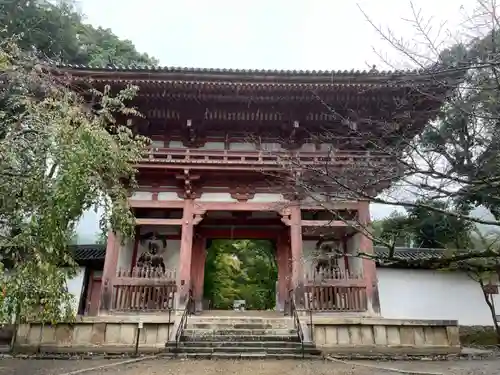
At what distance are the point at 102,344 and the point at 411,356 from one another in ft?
22.1

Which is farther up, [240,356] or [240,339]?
[240,339]

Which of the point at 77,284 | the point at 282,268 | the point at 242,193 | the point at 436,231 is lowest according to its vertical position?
the point at 77,284

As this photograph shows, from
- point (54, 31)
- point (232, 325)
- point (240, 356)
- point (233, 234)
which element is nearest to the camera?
point (240, 356)

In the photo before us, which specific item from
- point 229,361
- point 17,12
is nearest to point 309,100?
point 229,361

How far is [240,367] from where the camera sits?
258 inches

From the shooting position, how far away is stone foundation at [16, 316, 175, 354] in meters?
8.38

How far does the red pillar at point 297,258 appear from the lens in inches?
369

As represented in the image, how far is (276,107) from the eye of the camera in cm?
1083

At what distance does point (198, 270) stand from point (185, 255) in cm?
215

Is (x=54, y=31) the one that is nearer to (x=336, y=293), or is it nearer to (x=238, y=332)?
(x=238, y=332)

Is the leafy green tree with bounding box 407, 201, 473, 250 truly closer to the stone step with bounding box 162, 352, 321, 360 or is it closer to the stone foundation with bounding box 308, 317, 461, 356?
the stone foundation with bounding box 308, 317, 461, 356

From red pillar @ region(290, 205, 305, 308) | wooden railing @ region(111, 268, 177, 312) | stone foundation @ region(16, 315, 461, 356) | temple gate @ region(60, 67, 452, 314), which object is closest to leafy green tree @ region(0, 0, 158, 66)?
temple gate @ region(60, 67, 452, 314)

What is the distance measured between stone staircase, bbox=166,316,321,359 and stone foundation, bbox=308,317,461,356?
77 centimetres

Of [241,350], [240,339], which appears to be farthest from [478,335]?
[241,350]
